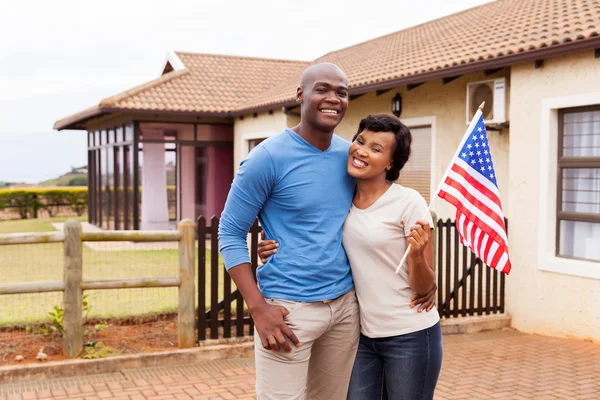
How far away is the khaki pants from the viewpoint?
2.64 meters

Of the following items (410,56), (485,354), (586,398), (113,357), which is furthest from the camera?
(410,56)

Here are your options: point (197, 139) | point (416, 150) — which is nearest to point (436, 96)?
point (416, 150)

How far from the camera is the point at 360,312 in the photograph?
2.82 metres

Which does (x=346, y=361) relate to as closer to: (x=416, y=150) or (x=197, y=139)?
(x=416, y=150)

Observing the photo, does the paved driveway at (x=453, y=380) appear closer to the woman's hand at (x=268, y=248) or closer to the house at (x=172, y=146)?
the woman's hand at (x=268, y=248)

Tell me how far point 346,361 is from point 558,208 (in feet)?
17.8

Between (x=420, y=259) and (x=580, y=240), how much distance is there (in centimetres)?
543

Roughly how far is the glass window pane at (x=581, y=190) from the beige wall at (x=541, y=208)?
143 mm

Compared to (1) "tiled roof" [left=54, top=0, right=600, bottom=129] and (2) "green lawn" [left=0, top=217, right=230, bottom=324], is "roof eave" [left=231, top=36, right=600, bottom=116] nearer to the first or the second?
(1) "tiled roof" [left=54, top=0, right=600, bottom=129]

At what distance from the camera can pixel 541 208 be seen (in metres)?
7.50

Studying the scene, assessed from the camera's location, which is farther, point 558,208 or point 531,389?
point 558,208

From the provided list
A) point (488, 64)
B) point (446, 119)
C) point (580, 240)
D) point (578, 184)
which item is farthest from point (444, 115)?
point (580, 240)

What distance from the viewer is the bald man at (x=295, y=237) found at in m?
2.62

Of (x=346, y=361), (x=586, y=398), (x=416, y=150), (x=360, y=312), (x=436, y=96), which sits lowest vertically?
(x=586, y=398)
